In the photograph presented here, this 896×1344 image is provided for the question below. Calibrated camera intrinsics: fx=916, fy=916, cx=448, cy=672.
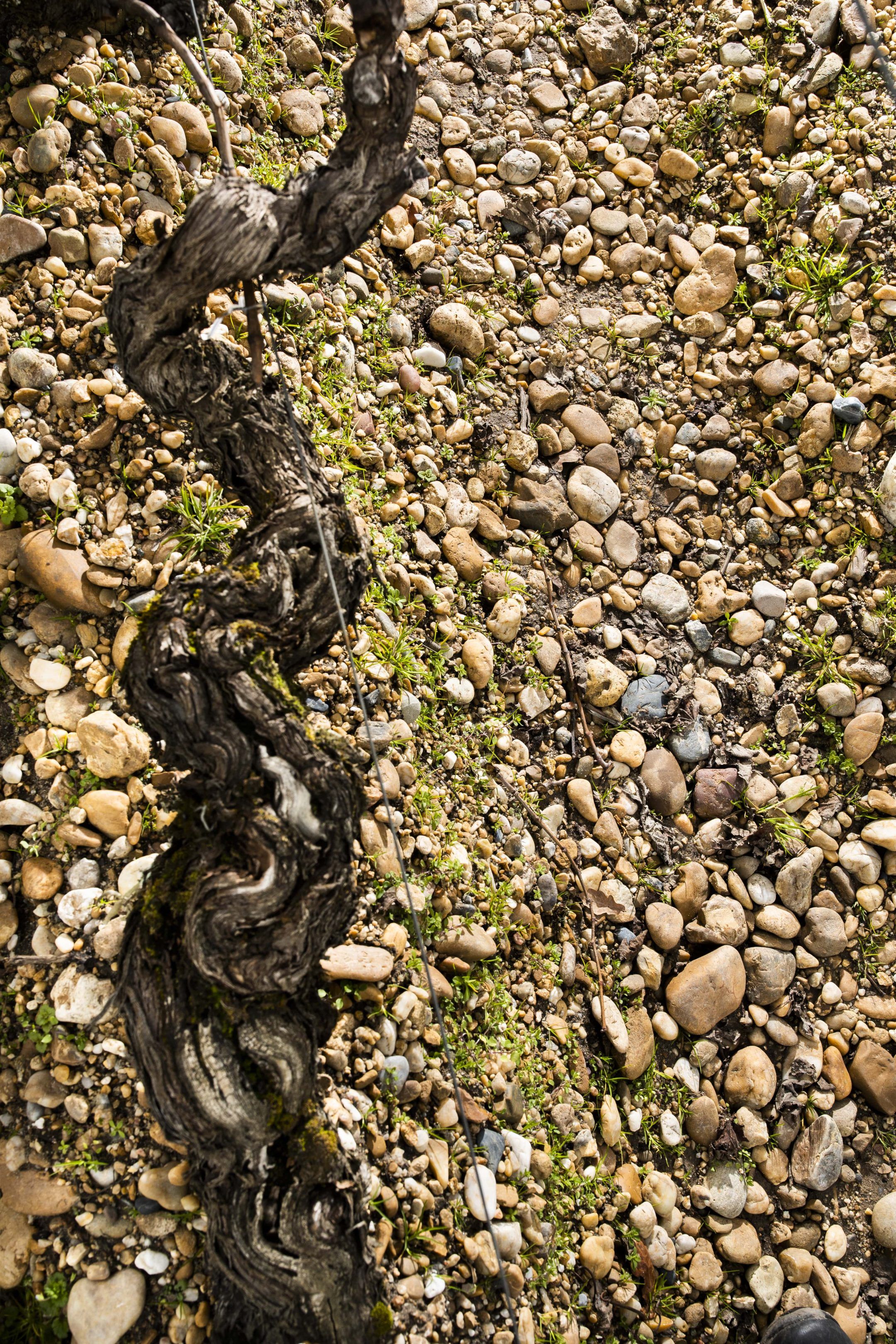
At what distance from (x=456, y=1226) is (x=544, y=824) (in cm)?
143

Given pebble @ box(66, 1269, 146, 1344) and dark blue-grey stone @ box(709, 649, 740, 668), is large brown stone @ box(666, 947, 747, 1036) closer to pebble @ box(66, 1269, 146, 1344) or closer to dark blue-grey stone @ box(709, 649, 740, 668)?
dark blue-grey stone @ box(709, 649, 740, 668)

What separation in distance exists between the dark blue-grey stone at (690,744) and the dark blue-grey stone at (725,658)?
13.4 inches

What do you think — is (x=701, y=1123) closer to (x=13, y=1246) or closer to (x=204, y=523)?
(x=13, y=1246)

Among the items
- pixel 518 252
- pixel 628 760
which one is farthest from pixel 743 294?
pixel 628 760

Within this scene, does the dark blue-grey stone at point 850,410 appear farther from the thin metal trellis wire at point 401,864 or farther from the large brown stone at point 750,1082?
the large brown stone at point 750,1082

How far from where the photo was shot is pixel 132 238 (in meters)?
A: 3.47

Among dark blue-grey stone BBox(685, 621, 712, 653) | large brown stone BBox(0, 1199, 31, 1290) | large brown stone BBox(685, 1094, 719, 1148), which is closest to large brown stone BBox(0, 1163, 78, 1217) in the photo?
large brown stone BBox(0, 1199, 31, 1290)

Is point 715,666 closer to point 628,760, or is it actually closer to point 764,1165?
point 628,760

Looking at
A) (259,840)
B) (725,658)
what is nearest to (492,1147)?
(259,840)

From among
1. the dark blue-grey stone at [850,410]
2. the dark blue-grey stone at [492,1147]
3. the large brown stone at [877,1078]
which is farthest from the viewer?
the dark blue-grey stone at [850,410]

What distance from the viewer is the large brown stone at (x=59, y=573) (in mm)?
3049

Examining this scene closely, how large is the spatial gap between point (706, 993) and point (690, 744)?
3.35 ft

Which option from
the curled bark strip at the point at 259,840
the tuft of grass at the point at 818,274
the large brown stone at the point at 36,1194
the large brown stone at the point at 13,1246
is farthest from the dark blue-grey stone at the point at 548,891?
the tuft of grass at the point at 818,274

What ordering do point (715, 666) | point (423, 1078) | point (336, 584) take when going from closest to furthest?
1. point (336, 584)
2. point (423, 1078)
3. point (715, 666)
